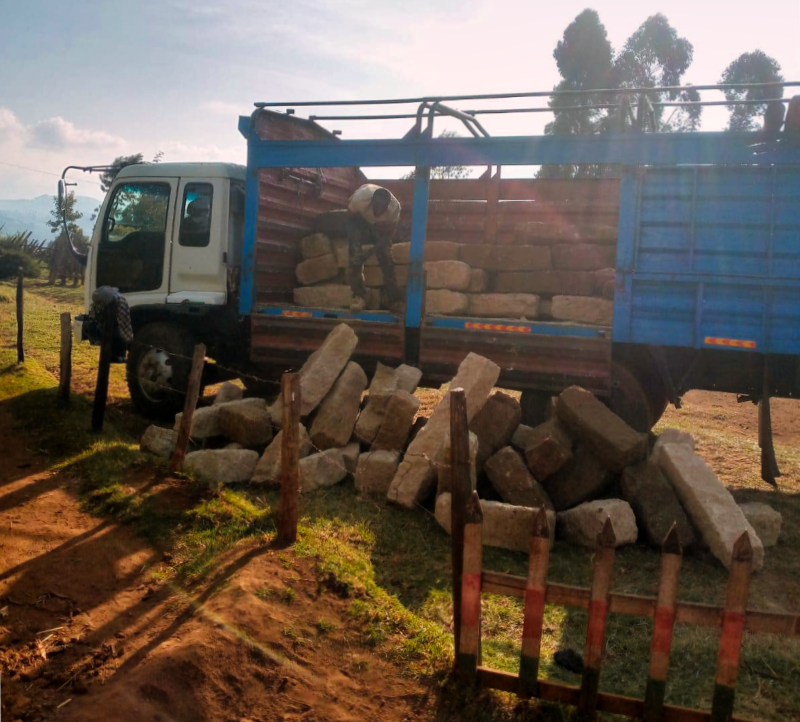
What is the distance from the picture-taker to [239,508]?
5.17 metres

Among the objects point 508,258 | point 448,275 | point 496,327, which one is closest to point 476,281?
point 448,275

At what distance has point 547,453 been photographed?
546 cm

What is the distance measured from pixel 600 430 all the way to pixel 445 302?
2346 millimetres

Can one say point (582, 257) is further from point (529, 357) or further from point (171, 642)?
point (171, 642)

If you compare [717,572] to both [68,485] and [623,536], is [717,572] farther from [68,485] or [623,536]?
[68,485]

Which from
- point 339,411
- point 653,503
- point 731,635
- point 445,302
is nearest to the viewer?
point 731,635

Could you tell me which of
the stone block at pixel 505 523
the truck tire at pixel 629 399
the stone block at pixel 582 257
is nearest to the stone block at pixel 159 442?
the stone block at pixel 505 523

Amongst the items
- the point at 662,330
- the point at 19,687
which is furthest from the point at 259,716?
the point at 662,330

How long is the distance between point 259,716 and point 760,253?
5.10m

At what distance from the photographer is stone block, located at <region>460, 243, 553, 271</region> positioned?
23.7 feet

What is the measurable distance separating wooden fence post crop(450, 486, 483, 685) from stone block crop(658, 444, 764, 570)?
7.60 feet

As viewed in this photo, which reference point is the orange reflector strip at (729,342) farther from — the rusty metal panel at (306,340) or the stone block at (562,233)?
the rusty metal panel at (306,340)

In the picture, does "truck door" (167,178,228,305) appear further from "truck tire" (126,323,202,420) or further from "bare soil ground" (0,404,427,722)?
"bare soil ground" (0,404,427,722)

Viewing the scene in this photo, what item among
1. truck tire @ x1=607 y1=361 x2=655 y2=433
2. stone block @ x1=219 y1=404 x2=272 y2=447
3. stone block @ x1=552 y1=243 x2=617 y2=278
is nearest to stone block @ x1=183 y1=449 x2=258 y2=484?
stone block @ x1=219 y1=404 x2=272 y2=447
